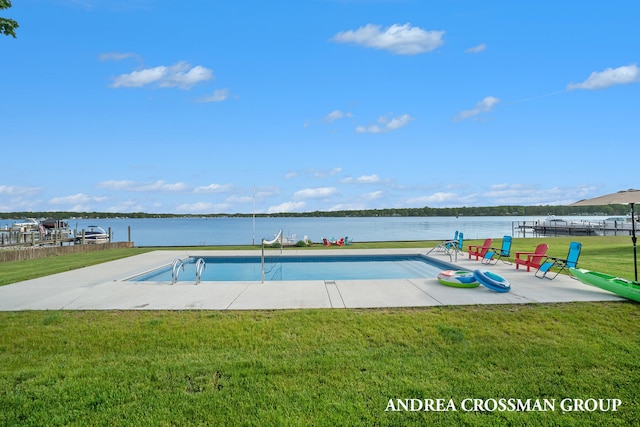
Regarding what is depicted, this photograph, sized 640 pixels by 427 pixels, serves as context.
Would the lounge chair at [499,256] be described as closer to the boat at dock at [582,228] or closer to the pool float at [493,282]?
the pool float at [493,282]

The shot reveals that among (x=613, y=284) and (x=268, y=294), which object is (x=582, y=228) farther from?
(x=268, y=294)

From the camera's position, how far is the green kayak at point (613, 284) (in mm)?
6809

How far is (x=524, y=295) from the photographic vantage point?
7355 millimetres

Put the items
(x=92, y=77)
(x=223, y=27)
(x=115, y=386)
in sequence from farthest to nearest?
1. (x=92, y=77)
2. (x=223, y=27)
3. (x=115, y=386)

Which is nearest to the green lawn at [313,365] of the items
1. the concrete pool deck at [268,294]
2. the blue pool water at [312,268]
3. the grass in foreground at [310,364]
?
the grass in foreground at [310,364]

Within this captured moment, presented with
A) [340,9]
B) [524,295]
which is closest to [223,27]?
[340,9]

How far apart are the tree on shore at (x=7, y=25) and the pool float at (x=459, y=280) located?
348 inches

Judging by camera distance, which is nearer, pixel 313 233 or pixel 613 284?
pixel 613 284

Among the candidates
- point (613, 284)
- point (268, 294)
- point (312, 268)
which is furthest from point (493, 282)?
point (312, 268)

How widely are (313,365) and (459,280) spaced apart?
5062mm

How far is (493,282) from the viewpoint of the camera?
7.77 m

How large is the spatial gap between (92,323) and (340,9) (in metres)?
12.9

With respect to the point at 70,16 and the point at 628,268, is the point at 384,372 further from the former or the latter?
the point at 70,16

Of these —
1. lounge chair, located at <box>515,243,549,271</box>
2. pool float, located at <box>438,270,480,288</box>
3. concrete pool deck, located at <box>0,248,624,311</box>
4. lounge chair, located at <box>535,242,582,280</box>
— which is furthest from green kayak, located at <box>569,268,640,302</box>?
pool float, located at <box>438,270,480,288</box>
